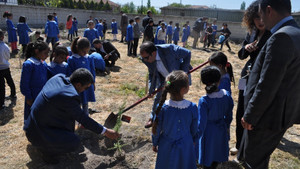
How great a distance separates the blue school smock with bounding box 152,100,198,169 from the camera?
7.15ft

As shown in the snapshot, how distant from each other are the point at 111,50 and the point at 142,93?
319cm

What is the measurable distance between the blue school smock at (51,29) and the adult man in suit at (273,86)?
9004mm

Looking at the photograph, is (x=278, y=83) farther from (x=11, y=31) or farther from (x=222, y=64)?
(x=11, y=31)

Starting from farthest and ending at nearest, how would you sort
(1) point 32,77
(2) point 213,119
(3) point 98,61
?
(3) point 98,61
(1) point 32,77
(2) point 213,119

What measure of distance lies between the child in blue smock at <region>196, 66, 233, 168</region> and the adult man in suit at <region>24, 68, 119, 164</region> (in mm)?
1070

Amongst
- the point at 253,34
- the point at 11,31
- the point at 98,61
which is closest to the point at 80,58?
the point at 253,34

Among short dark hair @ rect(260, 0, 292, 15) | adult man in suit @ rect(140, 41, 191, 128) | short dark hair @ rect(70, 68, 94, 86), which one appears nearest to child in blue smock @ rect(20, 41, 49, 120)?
short dark hair @ rect(70, 68, 94, 86)

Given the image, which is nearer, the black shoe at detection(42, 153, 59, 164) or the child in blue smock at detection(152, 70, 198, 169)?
the child in blue smock at detection(152, 70, 198, 169)

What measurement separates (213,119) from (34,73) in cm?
264

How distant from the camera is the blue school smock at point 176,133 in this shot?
2180mm

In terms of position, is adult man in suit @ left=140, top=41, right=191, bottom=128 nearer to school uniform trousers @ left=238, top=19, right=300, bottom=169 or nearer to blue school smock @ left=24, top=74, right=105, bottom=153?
blue school smock @ left=24, top=74, right=105, bottom=153

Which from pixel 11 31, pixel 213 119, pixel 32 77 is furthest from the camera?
pixel 11 31

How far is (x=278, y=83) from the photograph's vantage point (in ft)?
5.66

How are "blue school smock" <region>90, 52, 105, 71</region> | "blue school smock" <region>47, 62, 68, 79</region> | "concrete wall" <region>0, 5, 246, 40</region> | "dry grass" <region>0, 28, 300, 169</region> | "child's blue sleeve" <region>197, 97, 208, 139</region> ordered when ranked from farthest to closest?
"concrete wall" <region>0, 5, 246, 40</region>
"blue school smock" <region>90, 52, 105, 71</region>
"blue school smock" <region>47, 62, 68, 79</region>
"dry grass" <region>0, 28, 300, 169</region>
"child's blue sleeve" <region>197, 97, 208, 139</region>
